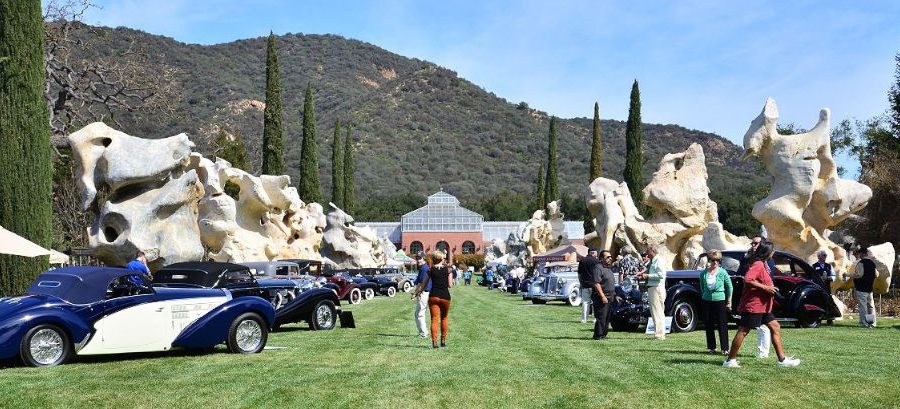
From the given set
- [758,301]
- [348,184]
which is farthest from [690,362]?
[348,184]

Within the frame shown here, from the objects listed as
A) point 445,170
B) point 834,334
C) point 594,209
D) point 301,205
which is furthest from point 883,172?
point 445,170

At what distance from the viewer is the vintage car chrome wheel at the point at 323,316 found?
18531 mm

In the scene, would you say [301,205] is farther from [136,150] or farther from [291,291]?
[291,291]

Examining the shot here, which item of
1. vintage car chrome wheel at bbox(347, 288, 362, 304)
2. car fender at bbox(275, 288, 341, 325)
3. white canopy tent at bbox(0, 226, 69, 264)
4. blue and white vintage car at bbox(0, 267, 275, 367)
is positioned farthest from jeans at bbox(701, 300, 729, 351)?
vintage car chrome wheel at bbox(347, 288, 362, 304)

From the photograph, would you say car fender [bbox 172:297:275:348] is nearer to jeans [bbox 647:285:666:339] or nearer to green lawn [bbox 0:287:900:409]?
green lawn [bbox 0:287:900:409]

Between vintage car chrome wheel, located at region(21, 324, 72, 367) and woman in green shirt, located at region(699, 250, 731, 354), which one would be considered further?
woman in green shirt, located at region(699, 250, 731, 354)

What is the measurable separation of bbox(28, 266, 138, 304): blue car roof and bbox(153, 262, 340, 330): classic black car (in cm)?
222

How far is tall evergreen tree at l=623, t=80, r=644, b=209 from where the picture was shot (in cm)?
4800

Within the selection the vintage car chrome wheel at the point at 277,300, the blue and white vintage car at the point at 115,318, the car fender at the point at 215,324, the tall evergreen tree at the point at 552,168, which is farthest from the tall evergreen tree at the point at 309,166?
the blue and white vintage car at the point at 115,318

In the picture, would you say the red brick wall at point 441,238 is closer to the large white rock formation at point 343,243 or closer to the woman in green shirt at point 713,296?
the large white rock formation at point 343,243

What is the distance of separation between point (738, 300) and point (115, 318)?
11.9 meters

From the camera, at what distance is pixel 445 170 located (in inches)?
5536

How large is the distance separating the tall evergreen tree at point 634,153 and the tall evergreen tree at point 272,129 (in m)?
18.8

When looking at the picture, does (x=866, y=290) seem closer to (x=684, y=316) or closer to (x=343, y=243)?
(x=684, y=316)
